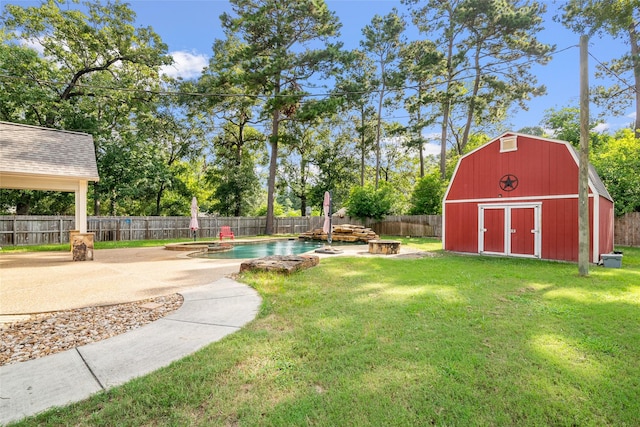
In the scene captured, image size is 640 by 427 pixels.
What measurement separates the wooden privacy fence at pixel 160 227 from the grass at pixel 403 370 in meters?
14.6

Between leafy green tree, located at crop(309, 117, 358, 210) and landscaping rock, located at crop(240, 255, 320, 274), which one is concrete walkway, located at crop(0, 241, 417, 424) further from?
leafy green tree, located at crop(309, 117, 358, 210)

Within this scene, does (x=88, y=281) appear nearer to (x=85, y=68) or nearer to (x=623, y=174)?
(x=85, y=68)

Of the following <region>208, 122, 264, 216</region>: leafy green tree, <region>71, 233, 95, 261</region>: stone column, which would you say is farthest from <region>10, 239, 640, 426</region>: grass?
<region>208, 122, 264, 216</region>: leafy green tree

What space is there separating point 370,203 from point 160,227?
41.4 feet

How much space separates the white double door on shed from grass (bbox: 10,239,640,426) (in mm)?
4949

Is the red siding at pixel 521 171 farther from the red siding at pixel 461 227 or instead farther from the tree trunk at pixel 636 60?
the tree trunk at pixel 636 60

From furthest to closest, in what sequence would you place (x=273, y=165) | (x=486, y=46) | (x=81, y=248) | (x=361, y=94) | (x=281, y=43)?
A: (x=361, y=94), (x=273, y=165), (x=281, y=43), (x=486, y=46), (x=81, y=248)

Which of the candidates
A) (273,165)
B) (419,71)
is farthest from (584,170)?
(273,165)

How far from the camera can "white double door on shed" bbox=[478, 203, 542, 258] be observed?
884 centimetres

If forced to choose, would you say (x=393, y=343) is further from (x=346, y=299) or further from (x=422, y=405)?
(x=346, y=299)

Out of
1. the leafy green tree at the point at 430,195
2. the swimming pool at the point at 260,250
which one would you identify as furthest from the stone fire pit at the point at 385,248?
the leafy green tree at the point at 430,195

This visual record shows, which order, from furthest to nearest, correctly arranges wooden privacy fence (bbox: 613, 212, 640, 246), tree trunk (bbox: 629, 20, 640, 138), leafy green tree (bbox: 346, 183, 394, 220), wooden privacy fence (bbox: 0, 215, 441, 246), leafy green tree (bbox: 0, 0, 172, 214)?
leafy green tree (bbox: 346, 183, 394, 220)
leafy green tree (bbox: 0, 0, 172, 214)
tree trunk (bbox: 629, 20, 640, 138)
wooden privacy fence (bbox: 0, 215, 441, 246)
wooden privacy fence (bbox: 613, 212, 640, 246)

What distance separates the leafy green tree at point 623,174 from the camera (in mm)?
12398

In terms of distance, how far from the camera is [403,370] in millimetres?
2260
